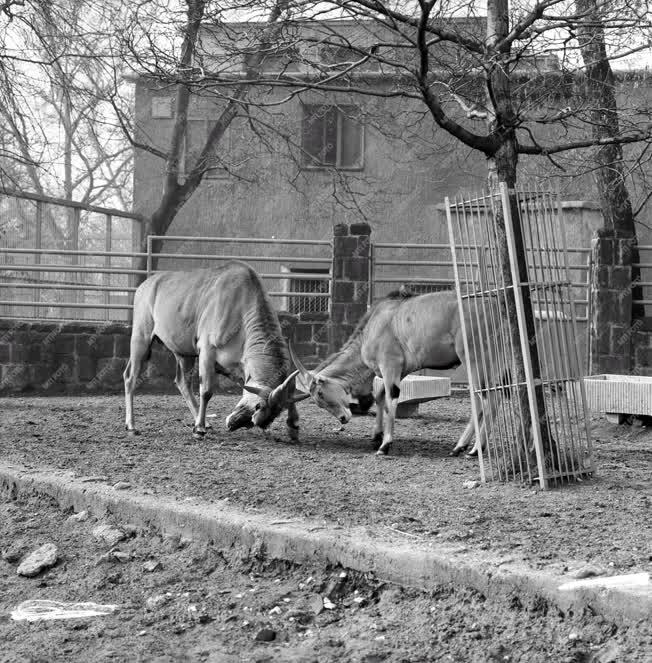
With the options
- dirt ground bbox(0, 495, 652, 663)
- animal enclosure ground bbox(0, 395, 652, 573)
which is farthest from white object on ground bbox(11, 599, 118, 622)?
animal enclosure ground bbox(0, 395, 652, 573)

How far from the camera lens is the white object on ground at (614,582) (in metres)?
4.86

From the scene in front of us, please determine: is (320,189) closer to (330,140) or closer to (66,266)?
(330,140)

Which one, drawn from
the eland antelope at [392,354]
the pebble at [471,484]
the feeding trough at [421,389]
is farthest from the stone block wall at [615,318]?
the pebble at [471,484]

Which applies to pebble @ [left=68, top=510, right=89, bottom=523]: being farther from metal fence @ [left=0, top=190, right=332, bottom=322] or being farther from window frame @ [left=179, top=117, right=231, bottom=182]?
window frame @ [left=179, top=117, right=231, bottom=182]

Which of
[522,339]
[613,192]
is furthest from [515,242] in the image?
[613,192]

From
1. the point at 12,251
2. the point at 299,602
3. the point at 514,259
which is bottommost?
the point at 299,602

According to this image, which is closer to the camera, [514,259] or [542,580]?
[542,580]

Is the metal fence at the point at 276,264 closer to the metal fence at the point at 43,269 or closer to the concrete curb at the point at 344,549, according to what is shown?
the metal fence at the point at 43,269

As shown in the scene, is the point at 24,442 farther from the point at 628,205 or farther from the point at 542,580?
the point at 628,205

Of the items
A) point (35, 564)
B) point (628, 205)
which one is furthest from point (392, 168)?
point (35, 564)

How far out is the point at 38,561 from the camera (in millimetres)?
6625

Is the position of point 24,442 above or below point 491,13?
below

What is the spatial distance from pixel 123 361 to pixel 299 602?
11830mm

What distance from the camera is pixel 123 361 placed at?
17.1m
